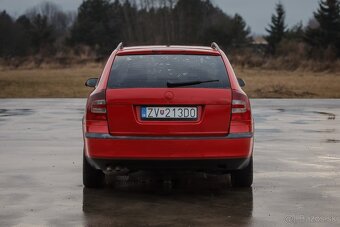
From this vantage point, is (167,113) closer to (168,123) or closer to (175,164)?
(168,123)

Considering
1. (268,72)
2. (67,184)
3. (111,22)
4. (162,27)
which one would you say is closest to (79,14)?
(111,22)

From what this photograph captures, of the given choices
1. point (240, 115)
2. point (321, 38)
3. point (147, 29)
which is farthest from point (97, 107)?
point (147, 29)

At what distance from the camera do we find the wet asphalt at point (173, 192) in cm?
576

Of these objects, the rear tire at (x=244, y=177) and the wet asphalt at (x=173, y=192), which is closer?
the wet asphalt at (x=173, y=192)

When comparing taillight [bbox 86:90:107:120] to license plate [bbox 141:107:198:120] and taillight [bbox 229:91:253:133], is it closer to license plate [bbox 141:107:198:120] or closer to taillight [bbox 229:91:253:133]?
license plate [bbox 141:107:198:120]

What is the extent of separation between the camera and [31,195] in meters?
6.77

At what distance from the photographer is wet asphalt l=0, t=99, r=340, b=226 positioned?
5.76 m

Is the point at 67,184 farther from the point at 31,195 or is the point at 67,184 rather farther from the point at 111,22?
the point at 111,22

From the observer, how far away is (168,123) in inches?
254

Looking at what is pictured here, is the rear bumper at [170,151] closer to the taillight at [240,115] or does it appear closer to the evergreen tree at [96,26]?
the taillight at [240,115]

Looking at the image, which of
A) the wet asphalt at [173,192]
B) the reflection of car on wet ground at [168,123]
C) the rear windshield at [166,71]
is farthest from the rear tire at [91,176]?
the rear windshield at [166,71]

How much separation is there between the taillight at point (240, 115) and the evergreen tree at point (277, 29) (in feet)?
232

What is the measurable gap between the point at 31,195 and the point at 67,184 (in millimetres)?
747

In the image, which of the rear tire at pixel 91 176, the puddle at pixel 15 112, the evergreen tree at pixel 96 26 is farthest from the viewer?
the evergreen tree at pixel 96 26
